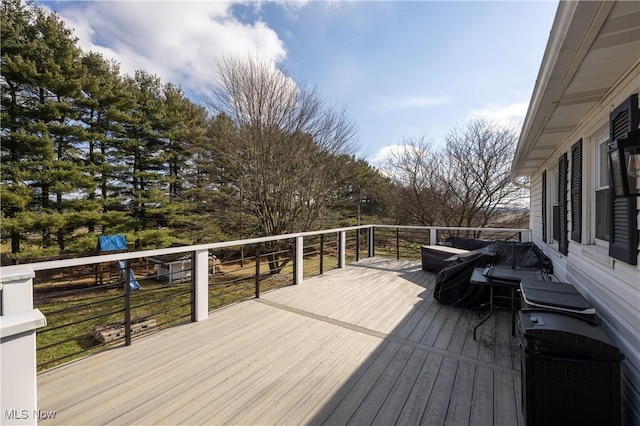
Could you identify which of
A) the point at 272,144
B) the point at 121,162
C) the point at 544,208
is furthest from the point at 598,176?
the point at 121,162

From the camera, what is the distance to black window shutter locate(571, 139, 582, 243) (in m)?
2.82

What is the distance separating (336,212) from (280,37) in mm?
5168

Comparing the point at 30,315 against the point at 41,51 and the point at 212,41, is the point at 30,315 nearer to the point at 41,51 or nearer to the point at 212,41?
the point at 212,41

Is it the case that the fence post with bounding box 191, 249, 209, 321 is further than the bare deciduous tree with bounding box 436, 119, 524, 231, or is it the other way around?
the bare deciduous tree with bounding box 436, 119, 524, 231

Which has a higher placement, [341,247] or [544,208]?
[544,208]

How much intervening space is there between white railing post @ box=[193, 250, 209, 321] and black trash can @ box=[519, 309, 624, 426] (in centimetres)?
293

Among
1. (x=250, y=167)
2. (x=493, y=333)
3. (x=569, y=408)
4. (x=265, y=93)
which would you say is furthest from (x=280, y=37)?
(x=569, y=408)

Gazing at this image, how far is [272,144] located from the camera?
7484 mm

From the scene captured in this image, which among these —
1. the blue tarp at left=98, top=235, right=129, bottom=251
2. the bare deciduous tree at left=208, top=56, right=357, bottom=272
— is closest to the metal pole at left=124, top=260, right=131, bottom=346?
the bare deciduous tree at left=208, top=56, right=357, bottom=272

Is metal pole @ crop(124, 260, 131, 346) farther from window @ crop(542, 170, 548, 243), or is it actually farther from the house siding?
window @ crop(542, 170, 548, 243)

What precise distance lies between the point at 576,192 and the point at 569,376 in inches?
91.1

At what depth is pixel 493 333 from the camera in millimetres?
2949

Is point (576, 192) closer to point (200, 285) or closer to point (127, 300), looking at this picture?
point (200, 285)

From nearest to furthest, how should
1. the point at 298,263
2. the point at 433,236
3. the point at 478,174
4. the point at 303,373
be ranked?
1. the point at 303,373
2. the point at 298,263
3. the point at 433,236
4. the point at 478,174
